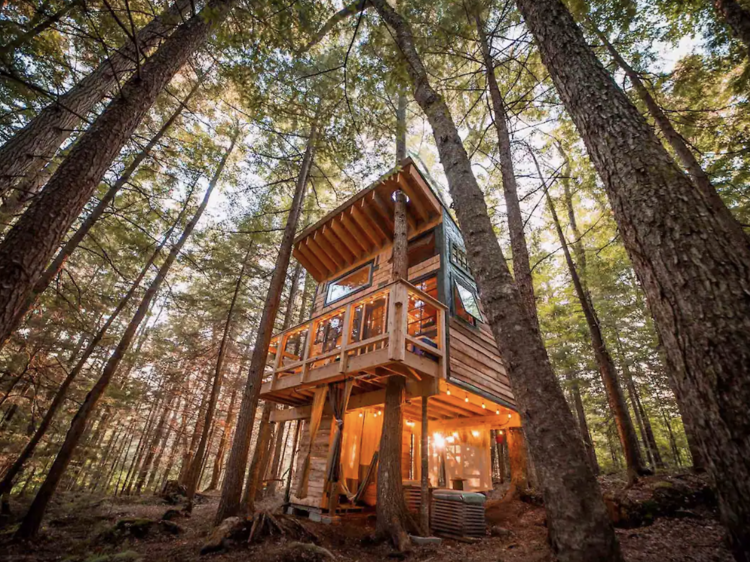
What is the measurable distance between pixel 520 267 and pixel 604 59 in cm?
725

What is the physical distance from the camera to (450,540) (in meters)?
5.89

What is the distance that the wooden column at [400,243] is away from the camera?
714cm

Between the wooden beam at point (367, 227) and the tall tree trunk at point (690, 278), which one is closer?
the tall tree trunk at point (690, 278)

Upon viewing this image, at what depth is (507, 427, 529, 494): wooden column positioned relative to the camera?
818cm

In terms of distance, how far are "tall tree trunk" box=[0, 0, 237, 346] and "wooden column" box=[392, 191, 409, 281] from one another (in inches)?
193

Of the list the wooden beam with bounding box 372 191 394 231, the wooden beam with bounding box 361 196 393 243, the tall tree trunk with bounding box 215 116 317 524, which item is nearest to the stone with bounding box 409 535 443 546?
the tall tree trunk with bounding box 215 116 317 524

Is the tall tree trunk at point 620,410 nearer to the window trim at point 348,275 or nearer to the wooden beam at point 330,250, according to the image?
the window trim at point 348,275

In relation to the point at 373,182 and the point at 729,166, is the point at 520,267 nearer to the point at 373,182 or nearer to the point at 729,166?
the point at 373,182

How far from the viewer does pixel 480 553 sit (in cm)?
505

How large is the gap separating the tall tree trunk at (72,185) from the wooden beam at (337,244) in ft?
19.8

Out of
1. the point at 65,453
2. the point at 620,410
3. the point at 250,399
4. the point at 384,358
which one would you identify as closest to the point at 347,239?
the point at 384,358

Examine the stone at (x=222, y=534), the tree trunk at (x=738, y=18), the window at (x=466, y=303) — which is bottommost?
the stone at (x=222, y=534)

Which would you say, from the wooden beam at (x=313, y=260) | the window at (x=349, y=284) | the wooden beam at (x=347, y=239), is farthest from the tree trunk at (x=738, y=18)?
the wooden beam at (x=313, y=260)

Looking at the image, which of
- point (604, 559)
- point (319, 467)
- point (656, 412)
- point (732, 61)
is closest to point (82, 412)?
point (319, 467)
